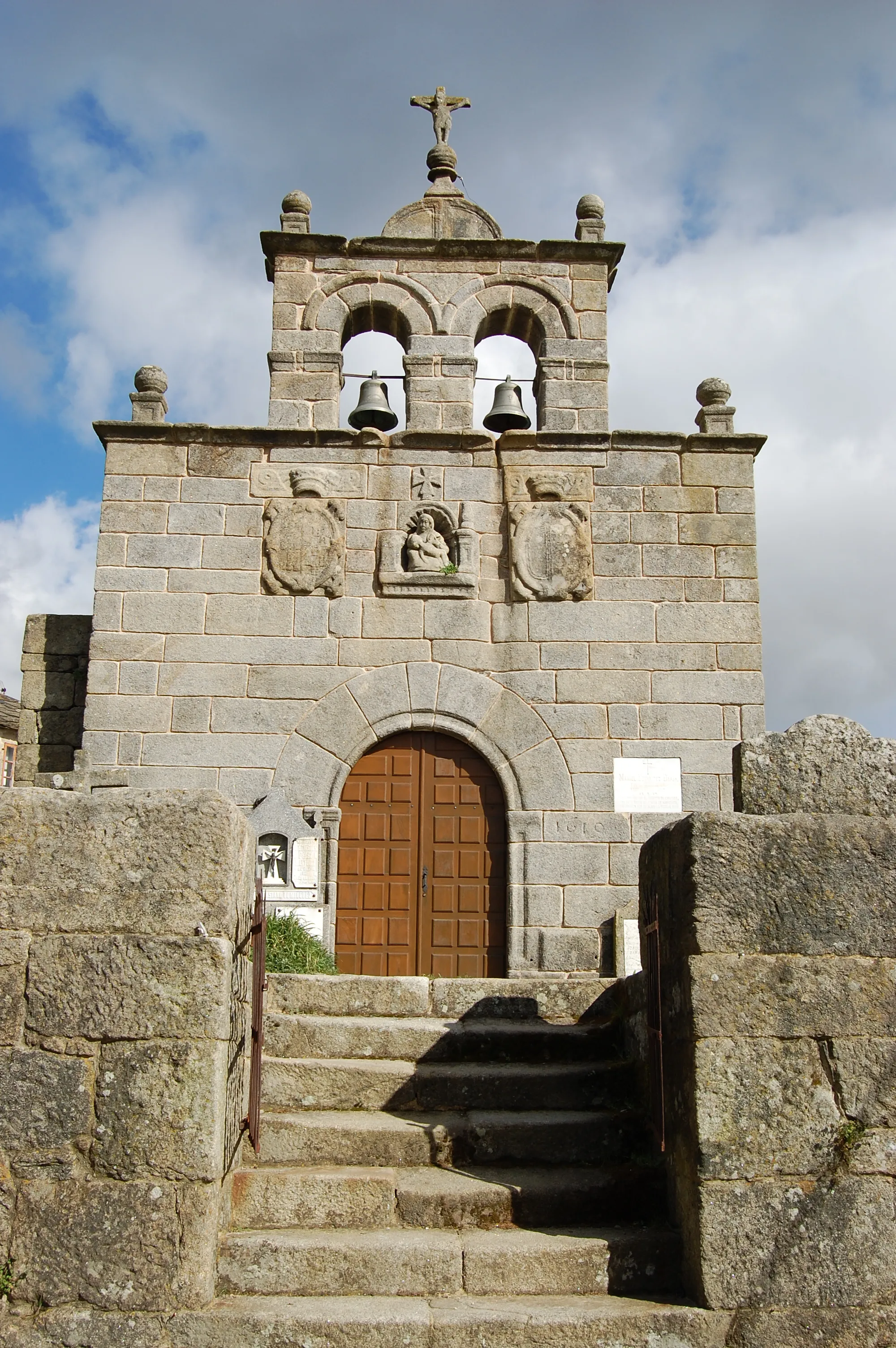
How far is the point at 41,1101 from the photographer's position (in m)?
3.47

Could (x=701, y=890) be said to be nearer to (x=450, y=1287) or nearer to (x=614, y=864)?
(x=450, y=1287)

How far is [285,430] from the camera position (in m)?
8.73

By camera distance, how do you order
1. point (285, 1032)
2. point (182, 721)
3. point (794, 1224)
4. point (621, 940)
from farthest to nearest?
point (182, 721)
point (621, 940)
point (285, 1032)
point (794, 1224)

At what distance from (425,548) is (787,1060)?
5.58 m

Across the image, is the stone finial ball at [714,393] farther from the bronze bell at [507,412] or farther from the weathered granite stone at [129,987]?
the weathered granite stone at [129,987]

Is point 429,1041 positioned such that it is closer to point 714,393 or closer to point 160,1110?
point 160,1110

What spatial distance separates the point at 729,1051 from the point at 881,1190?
0.61 m

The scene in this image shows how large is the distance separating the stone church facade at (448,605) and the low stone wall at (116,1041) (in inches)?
175

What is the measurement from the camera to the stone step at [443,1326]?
3340mm

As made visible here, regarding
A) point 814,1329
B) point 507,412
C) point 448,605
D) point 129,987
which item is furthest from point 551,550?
point 814,1329

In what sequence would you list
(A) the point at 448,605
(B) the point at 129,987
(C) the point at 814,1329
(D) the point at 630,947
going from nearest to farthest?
(C) the point at 814,1329, (B) the point at 129,987, (D) the point at 630,947, (A) the point at 448,605

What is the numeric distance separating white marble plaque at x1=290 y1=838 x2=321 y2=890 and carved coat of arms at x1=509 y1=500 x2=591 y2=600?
7.75 feet

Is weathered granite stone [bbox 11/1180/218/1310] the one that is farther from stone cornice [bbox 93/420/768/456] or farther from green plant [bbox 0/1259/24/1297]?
stone cornice [bbox 93/420/768/456]

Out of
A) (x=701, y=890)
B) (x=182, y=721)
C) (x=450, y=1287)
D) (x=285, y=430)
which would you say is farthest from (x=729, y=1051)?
(x=285, y=430)
